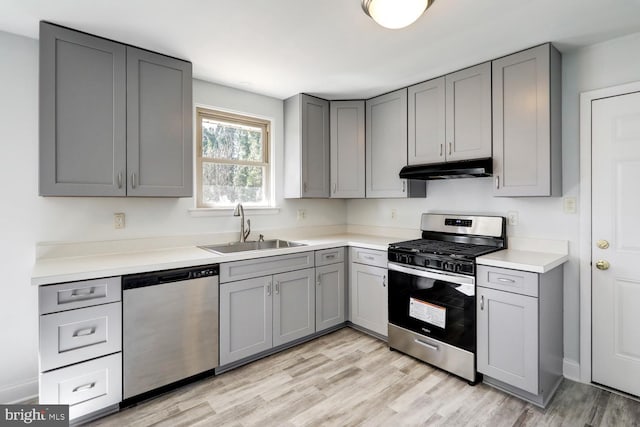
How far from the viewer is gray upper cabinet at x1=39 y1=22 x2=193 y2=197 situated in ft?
6.57

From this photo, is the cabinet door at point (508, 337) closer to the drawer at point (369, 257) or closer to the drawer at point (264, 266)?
the drawer at point (369, 257)

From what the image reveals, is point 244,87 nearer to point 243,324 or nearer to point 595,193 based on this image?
point 243,324

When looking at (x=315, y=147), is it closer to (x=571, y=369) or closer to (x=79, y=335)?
(x=79, y=335)

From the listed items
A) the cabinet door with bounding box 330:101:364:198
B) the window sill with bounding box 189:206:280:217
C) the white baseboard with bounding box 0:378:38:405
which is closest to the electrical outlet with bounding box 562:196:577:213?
the cabinet door with bounding box 330:101:364:198

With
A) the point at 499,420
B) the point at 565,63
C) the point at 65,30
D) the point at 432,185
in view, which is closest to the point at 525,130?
the point at 565,63

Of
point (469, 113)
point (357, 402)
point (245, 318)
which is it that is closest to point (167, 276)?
point (245, 318)

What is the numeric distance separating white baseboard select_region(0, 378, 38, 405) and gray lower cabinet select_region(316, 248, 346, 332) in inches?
82.6

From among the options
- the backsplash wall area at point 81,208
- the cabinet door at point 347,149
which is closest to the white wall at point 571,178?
the backsplash wall area at point 81,208

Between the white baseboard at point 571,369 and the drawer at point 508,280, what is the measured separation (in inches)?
34.6

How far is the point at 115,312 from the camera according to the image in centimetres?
195

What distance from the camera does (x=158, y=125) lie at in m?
2.40

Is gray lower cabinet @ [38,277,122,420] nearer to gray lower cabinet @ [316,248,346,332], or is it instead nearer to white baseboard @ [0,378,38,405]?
white baseboard @ [0,378,38,405]

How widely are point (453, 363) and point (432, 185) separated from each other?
166cm

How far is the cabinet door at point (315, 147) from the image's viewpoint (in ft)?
10.9
